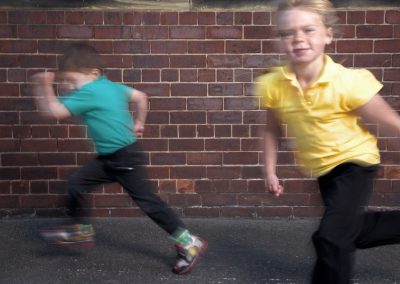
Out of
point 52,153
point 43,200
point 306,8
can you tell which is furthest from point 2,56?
point 306,8

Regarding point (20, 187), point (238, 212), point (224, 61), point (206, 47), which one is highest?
point (206, 47)

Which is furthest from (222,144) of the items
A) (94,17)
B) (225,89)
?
(94,17)

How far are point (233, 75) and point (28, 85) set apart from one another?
5.07 ft

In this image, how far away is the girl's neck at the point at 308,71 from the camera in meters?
3.17

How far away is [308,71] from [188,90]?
2.06m

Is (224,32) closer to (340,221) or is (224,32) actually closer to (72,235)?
(72,235)

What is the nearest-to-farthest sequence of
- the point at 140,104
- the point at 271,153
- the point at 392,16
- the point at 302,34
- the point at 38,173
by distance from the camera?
the point at 302,34, the point at 271,153, the point at 140,104, the point at 392,16, the point at 38,173

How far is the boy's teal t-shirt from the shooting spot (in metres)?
4.00

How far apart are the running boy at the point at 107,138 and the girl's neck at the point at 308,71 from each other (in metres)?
1.32

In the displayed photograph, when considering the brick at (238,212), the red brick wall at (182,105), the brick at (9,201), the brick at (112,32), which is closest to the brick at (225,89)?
the red brick wall at (182,105)

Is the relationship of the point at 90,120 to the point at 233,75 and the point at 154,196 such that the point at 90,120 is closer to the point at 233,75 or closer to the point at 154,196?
the point at 154,196

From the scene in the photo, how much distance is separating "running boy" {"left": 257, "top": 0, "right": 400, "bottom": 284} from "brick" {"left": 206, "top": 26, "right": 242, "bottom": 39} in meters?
1.80

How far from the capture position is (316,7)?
10.2ft

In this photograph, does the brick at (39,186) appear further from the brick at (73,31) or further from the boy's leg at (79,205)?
the brick at (73,31)
